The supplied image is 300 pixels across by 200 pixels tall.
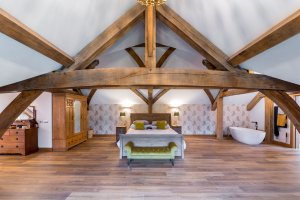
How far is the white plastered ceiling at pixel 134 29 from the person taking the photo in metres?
2.34

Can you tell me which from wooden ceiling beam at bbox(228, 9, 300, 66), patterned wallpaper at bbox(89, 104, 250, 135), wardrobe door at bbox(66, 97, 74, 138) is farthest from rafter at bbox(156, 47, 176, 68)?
patterned wallpaper at bbox(89, 104, 250, 135)

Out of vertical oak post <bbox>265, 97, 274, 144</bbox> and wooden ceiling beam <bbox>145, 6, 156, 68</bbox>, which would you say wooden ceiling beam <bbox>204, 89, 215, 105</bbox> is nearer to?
vertical oak post <bbox>265, 97, 274, 144</bbox>

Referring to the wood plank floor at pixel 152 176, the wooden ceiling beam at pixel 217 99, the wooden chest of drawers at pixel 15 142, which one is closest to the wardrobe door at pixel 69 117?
the wood plank floor at pixel 152 176

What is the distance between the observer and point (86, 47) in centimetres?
402

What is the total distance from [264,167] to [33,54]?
5758 mm

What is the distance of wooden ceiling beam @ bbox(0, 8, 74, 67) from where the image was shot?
1996 mm

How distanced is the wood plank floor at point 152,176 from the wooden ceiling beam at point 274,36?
2.55 metres

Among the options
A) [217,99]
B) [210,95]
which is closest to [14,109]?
[210,95]

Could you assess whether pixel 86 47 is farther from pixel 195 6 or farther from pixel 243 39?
pixel 243 39

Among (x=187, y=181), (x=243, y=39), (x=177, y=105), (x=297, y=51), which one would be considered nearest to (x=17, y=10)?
(x=243, y=39)

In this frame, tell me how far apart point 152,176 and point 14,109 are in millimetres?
3209

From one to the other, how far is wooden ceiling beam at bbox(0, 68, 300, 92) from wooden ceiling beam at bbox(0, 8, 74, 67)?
0.56 m

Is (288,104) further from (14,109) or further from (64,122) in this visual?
(64,122)

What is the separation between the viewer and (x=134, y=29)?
471 cm
